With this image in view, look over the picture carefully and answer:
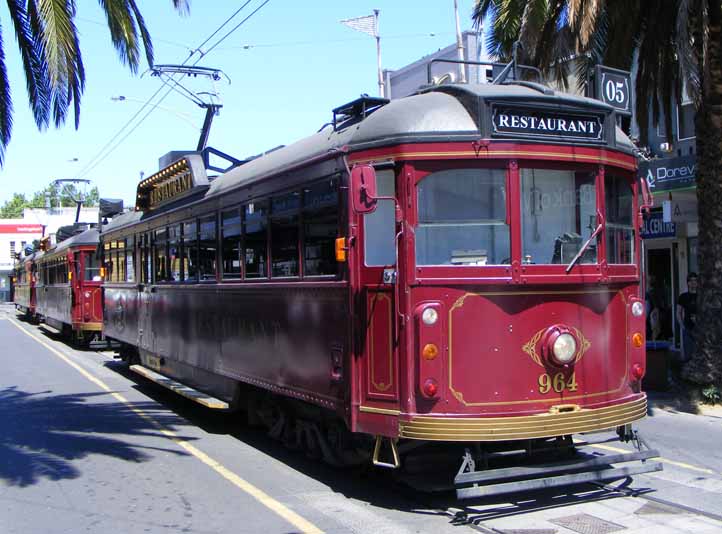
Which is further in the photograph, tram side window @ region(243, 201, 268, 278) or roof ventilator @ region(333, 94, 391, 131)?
tram side window @ region(243, 201, 268, 278)

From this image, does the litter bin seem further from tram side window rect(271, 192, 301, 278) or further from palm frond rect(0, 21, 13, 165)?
palm frond rect(0, 21, 13, 165)

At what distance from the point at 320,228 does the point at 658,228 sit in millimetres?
13328

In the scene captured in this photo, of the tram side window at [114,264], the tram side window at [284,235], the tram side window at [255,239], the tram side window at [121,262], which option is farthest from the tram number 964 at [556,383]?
the tram side window at [114,264]

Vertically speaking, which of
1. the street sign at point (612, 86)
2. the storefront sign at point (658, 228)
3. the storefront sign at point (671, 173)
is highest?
the street sign at point (612, 86)

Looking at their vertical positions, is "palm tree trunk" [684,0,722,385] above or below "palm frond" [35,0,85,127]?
below

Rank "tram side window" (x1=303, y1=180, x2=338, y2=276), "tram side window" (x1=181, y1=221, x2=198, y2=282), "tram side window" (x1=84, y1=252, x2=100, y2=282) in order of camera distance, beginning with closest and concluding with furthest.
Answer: "tram side window" (x1=303, y1=180, x2=338, y2=276) < "tram side window" (x1=181, y1=221, x2=198, y2=282) < "tram side window" (x1=84, y1=252, x2=100, y2=282)

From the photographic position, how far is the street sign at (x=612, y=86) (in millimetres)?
9898

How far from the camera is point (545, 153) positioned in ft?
21.4

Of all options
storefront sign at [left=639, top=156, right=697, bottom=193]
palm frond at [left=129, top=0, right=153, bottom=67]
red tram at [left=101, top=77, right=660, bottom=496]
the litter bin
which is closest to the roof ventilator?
red tram at [left=101, top=77, right=660, bottom=496]

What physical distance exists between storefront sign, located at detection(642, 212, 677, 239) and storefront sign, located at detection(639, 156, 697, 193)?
2527 millimetres

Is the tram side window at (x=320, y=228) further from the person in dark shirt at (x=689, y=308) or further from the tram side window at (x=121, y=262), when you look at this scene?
the tram side window at (x=121, y=262)

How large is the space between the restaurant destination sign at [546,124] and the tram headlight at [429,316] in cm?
152

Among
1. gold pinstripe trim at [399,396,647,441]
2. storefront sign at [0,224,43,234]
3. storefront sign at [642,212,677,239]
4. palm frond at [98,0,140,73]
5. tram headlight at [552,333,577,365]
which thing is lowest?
gold pinstripe trim at [399,396,647,441]

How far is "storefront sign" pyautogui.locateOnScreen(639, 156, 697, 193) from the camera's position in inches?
587
